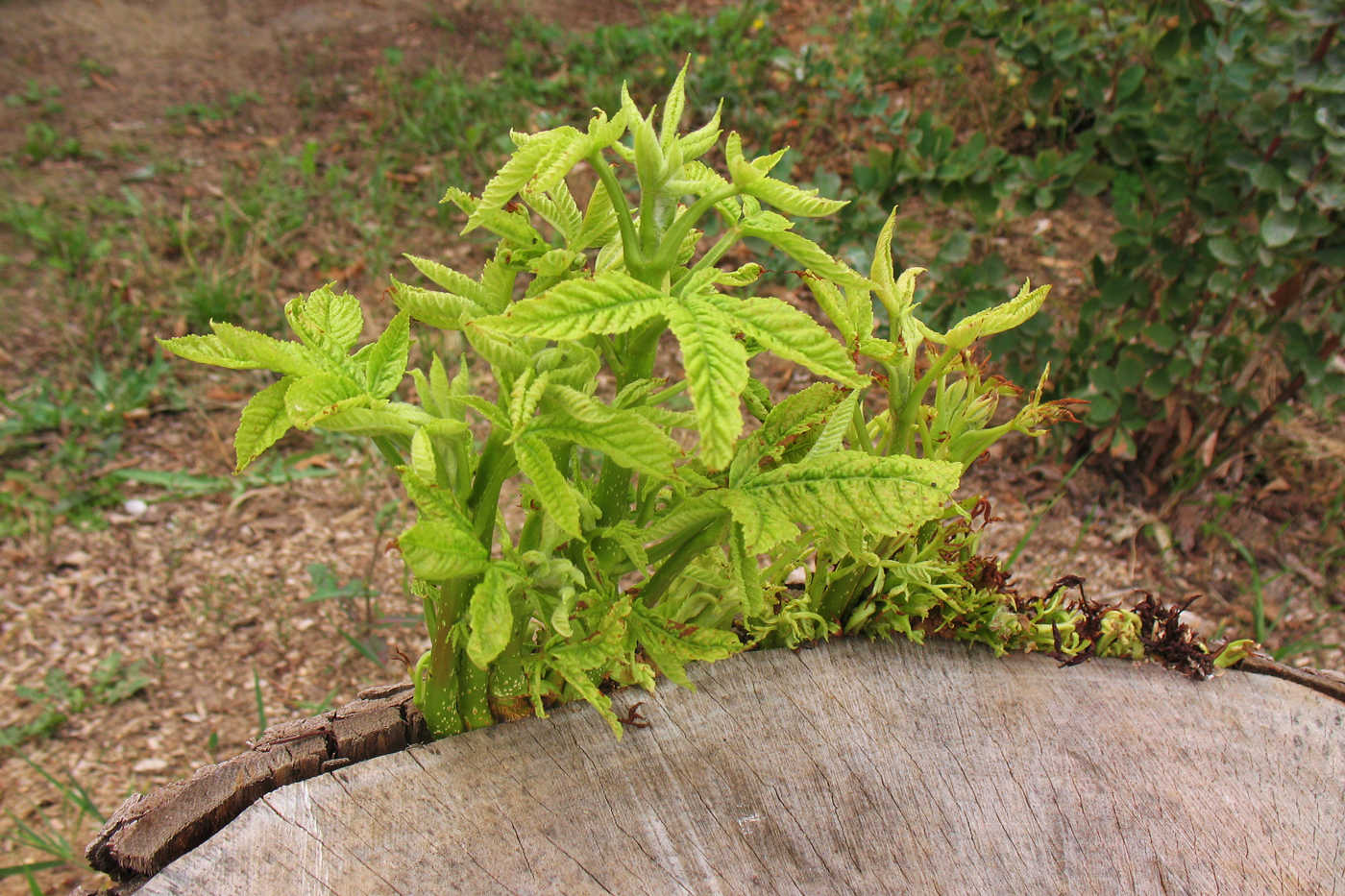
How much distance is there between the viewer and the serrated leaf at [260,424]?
0.91 meters

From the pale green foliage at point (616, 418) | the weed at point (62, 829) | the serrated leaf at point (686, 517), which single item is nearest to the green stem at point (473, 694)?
the pale green foliage at point (616, 418)

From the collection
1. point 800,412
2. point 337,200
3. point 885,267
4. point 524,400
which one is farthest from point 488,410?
point 337,200

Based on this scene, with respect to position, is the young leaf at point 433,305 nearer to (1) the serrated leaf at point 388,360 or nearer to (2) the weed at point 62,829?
(1) the serrated leaf at point 388,360

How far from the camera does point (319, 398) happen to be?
879mm

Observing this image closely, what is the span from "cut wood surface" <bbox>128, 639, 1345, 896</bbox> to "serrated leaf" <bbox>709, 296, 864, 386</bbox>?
49 cm

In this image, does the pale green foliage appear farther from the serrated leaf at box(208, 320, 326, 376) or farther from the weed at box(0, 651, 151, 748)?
the weed at box(0, 651, 151, 748)

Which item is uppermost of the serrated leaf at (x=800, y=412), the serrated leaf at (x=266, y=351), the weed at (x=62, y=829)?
the serrated leaf at (x=266, y=351)

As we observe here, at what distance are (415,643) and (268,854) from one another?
147 centimetres

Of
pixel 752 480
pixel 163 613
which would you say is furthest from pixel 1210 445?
pixel 163 613

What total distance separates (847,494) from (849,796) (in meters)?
0.36

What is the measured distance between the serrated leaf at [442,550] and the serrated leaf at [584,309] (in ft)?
0.65

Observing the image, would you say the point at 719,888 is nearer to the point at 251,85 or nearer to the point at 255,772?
the point at 255,772

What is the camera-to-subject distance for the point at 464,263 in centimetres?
334

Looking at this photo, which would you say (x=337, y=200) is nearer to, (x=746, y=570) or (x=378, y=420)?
(x=378, y=420)
